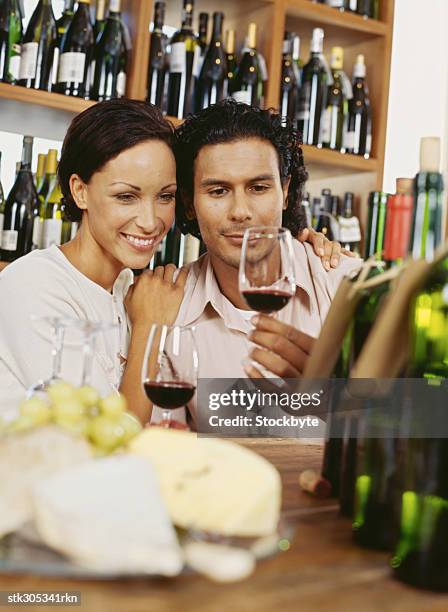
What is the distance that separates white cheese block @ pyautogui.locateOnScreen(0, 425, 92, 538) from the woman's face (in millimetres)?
1140

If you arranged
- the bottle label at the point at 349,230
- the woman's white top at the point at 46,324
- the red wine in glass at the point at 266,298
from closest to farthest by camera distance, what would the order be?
1. the red wine in glass at the point at 266,298
2. the woman's white top at the point at 46,324
3. the bottle label at the point at 349,230

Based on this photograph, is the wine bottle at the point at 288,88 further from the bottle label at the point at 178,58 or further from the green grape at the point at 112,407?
the green grape at the point at 112,407

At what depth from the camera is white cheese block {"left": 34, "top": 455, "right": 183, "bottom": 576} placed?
19.5 inches

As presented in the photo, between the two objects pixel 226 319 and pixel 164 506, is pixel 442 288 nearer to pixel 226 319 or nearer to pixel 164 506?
pixel 164 506

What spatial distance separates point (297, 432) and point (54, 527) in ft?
3.51

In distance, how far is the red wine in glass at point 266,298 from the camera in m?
0.97

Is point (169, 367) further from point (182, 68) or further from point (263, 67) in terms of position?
point (263, 67)

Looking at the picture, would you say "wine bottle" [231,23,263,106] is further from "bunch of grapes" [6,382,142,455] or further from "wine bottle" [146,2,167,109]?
"bunch of grapes" [6,382,142,455]

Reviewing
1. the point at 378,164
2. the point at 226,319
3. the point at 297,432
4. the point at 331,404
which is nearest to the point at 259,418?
the point at 297,432

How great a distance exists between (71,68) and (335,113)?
3.15 ft

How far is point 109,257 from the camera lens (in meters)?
1.73

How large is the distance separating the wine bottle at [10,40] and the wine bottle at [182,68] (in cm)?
47

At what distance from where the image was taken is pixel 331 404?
804 millimetres

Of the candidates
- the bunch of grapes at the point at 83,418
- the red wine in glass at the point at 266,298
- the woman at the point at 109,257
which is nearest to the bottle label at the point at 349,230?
the woman at the point at 109,257
